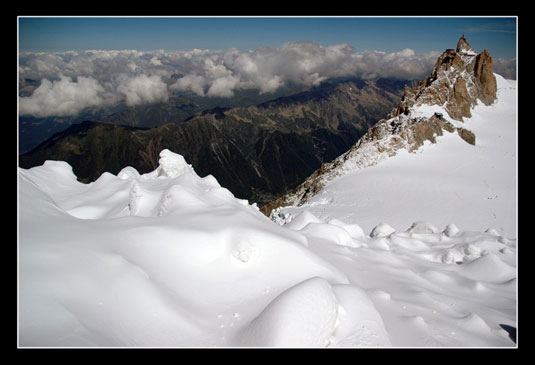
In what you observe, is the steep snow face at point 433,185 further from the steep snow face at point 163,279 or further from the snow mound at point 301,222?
the steep snow face at point 163,279

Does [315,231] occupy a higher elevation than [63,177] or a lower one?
lower

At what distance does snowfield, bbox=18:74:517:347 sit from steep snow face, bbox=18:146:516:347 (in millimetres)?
35

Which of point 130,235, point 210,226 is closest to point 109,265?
point 130,235

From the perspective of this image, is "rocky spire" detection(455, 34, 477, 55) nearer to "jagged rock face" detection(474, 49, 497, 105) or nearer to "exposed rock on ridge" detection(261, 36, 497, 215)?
"exposed rock on ridge" detection(261, 36, 497, 215)

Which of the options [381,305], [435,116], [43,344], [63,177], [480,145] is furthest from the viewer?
[435,116]

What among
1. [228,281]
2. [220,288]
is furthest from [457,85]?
[220,288]

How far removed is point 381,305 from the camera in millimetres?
9836

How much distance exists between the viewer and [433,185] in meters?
42.3

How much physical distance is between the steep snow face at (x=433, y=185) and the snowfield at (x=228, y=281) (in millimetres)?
15574

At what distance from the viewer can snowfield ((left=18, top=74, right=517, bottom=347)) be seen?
21.3 ft

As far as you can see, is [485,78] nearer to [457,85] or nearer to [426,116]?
[457,85]

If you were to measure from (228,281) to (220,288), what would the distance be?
38 cm
